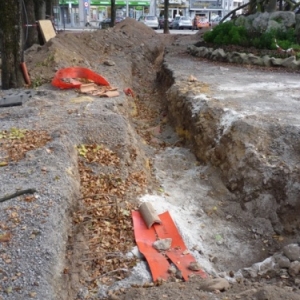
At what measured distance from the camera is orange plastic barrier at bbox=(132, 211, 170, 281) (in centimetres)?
468

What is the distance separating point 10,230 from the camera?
14.0ft

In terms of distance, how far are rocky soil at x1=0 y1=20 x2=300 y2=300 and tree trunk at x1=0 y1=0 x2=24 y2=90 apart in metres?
1.05

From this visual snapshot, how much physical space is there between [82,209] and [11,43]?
5.57 m

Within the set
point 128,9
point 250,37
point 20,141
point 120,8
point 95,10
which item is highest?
point 120,8

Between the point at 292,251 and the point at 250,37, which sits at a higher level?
the point at 250,37

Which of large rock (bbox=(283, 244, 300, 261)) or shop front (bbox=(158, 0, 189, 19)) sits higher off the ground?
shop front (bbox=(158, 0, 189, 19))

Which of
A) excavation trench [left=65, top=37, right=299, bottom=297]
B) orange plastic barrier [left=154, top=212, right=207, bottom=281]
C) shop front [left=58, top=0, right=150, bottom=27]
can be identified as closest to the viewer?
orange plastic barrier [left=154, top=212, right=207, bottom=281]

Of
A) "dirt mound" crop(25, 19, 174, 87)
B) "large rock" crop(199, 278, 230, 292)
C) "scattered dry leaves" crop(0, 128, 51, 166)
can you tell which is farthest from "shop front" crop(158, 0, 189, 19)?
"large rock" crop(199, 278, 230, 292)

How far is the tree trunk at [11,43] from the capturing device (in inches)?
358

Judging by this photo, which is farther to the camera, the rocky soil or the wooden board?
the wooden board

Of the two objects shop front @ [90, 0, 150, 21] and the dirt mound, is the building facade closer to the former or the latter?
shop front @ [90, 0, 150, 21]

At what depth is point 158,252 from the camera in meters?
4.95

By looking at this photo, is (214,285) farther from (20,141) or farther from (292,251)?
(20,141)

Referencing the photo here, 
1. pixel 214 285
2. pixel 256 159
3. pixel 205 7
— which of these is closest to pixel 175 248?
pixel 214 285
